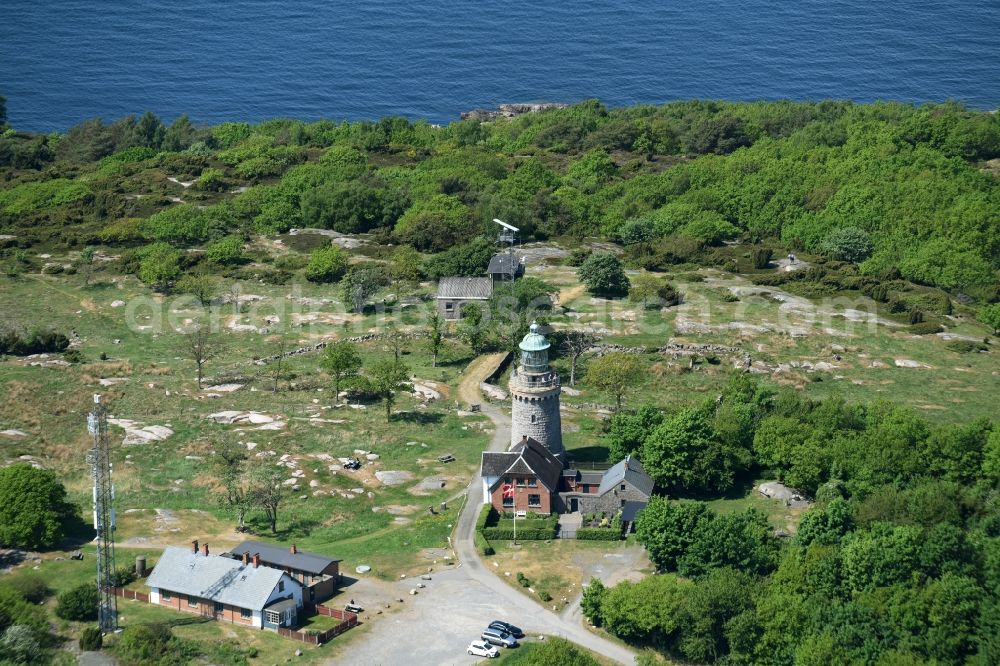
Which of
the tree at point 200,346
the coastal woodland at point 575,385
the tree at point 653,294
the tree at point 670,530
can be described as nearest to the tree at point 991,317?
the coastal woodland at point 575,385

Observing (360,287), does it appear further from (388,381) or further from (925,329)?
(925,329)

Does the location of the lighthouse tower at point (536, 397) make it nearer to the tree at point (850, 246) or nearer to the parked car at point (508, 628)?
the parked car at point (508, 628)

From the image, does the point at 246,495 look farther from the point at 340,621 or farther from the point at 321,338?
the point at 321,338

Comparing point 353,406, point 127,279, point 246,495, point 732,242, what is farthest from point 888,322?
point 127,279

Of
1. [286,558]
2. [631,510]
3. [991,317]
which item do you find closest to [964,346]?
[991,317]

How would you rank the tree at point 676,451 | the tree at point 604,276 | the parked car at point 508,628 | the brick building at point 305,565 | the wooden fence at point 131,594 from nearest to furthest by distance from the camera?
1. the parked car at point 508,628
2. the brick building at point 305,565
3. the wooden fence at point 131,594
4. the tree at point 676,451
5. the tree at point 604,276

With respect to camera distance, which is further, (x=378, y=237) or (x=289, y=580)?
(x=378, y=237)

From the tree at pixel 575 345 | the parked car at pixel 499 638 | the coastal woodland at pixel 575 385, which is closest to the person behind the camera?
the parked car at pixel 499 638
